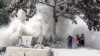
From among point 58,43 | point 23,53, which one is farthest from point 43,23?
point 23,53

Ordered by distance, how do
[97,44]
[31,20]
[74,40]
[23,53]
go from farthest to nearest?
1. [31,20]
2. [97,44]
3. [74,40]
4. [23,53]

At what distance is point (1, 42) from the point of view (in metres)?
20.8

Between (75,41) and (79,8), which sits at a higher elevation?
(79,8)

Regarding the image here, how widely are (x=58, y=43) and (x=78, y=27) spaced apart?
3916 mm

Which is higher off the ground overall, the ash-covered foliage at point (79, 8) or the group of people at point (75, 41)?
the ash-covered foliage at point (79, 8)

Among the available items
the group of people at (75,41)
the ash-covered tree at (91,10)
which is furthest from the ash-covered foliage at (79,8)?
the group of people at (75,41)

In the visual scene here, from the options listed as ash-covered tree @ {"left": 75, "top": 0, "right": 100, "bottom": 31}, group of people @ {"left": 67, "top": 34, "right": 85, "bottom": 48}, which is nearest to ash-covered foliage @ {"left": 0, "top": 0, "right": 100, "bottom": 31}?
ash-covered tree @ {"left": 75, "top": 0, "right": 100, "bottom": 31}

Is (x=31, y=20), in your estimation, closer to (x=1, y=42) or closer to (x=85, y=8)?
(x=1, y=42)

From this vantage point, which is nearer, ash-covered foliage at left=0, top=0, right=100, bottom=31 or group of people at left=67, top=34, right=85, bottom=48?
group of people at left=67, top=34, right=85, bottom=48

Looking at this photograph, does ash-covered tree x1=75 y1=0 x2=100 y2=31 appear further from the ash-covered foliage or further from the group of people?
the group of people

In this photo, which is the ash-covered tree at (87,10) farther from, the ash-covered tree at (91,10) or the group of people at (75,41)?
the group of people at (75,41)

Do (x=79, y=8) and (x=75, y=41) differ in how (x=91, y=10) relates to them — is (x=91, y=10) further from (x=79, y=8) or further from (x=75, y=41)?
(x=75, y=41)

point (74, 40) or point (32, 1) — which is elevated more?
point (32, 1)

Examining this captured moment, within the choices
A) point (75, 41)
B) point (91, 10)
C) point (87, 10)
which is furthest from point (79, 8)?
point (75, 41)
